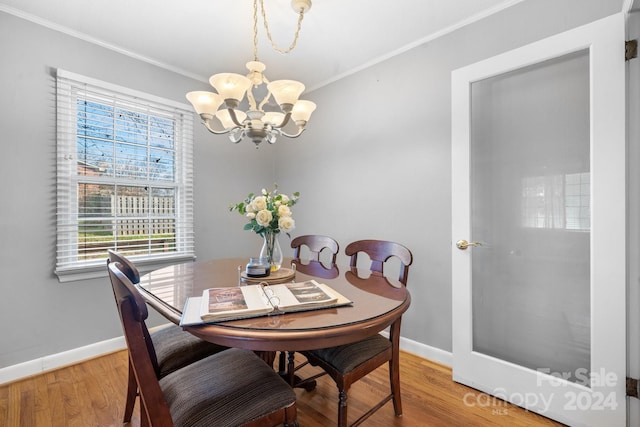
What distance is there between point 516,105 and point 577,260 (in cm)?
100

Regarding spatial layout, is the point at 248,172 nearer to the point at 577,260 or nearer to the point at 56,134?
the point at 56,134

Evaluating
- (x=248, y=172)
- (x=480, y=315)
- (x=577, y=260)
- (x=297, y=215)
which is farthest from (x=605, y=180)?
(x=248, y=172)

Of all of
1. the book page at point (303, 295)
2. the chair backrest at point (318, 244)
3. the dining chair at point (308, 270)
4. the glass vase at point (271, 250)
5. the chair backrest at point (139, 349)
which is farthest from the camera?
the chair backrest at point (318, 244)

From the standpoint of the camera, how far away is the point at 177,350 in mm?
1396

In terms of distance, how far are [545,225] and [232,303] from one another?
6.00 ft

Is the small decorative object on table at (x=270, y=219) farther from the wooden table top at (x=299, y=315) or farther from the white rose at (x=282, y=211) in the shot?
the wooden table top at (x=299, y=315)

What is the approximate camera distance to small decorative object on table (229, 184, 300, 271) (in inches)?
59.4

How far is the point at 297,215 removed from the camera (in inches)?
133

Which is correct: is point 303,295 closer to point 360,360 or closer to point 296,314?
point 296,314

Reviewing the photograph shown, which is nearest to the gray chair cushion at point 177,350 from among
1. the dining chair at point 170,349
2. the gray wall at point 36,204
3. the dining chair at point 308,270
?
the dining chair at point 170,349

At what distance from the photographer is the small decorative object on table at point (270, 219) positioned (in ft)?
4.95

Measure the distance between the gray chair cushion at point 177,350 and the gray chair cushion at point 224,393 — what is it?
0.69 ft

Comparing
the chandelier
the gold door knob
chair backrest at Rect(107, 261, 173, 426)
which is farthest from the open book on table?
the gold door knob

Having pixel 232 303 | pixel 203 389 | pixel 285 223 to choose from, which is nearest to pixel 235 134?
pixel 285 223
